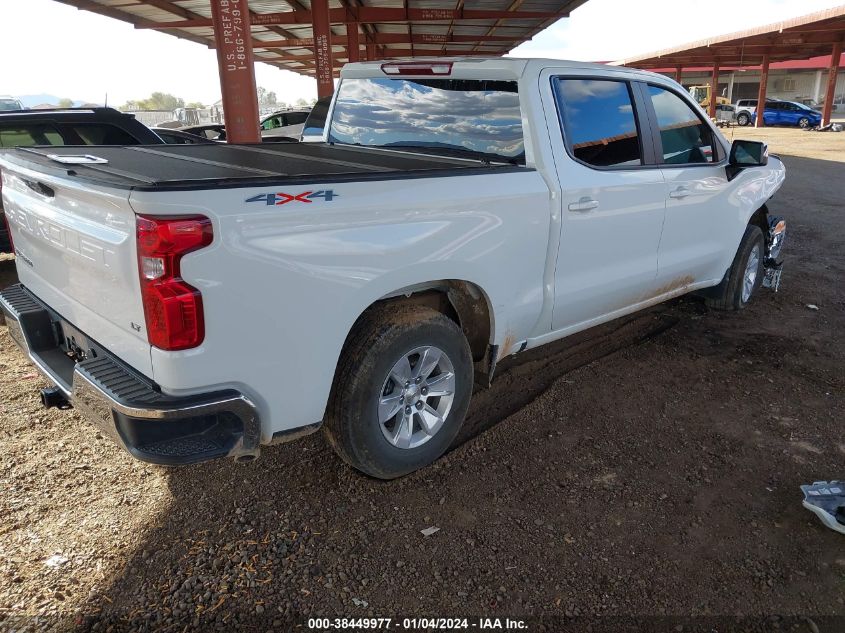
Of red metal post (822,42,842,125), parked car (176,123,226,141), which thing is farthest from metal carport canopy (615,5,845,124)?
parked car (176,123,226,141)

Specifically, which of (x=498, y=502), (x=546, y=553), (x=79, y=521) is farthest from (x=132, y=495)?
(x=546, y=553)

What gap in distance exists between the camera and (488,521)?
2.97 metres

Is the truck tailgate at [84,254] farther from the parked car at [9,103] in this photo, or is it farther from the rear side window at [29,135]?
the parked car at [9,103]

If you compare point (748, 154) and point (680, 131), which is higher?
point (680, 131)

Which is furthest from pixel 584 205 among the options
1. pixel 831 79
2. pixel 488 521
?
pixel 831 79

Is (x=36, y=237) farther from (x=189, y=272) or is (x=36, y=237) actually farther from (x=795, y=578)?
(x=795, y=578)

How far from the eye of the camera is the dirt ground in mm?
2479

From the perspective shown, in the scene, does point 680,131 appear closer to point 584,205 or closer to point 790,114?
point 584,205

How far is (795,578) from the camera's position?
263cm

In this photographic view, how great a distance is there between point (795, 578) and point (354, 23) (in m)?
21.1

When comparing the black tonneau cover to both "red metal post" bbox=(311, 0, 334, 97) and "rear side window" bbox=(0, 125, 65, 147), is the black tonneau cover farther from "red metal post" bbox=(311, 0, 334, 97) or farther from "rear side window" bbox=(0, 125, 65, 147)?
"red metal post" bbox=(311, 0, 334, 97)

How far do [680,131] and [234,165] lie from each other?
318 centimetres

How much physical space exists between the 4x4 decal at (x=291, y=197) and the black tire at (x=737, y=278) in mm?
4217

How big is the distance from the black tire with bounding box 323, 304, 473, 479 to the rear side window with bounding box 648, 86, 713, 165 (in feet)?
7.54
